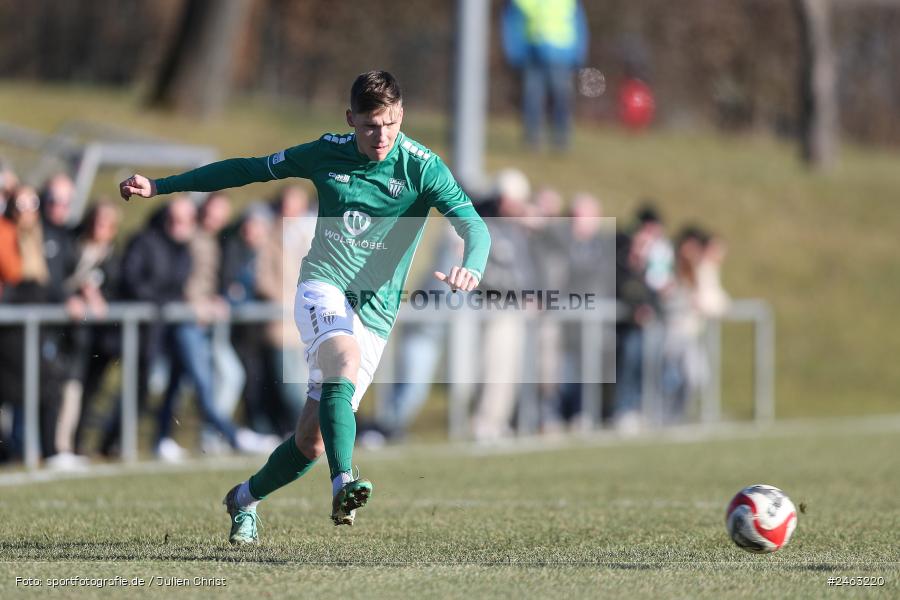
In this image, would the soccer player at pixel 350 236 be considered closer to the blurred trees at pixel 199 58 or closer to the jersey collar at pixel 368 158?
the jersey collar at pixel 368 158

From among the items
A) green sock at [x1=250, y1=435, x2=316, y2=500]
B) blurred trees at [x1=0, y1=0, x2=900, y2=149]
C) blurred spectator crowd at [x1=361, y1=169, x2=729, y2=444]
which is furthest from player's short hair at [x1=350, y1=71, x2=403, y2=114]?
blurred trees at [x1=0, y1=0, x2=900, y2=149]

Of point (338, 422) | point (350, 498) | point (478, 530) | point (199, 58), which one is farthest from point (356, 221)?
point (199, 58)

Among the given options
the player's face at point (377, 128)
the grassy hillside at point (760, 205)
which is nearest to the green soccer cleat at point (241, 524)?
the player's face at point (377, 128)

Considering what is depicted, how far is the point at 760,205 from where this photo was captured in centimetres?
2827

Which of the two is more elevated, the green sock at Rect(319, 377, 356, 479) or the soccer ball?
the green sock at Rect(319, 377, 356, 479)

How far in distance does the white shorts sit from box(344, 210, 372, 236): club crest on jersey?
10.8 inches

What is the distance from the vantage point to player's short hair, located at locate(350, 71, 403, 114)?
7266 millimetres

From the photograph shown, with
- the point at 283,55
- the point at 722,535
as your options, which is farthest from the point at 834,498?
the point at 283,55

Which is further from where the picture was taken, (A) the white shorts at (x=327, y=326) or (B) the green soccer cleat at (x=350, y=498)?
(A) the white shorts at (x=327, y=326)

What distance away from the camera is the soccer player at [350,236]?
24.4 feet

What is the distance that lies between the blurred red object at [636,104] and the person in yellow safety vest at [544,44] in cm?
595

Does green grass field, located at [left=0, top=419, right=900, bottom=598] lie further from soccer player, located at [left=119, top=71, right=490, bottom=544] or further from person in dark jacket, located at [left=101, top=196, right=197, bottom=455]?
person in dark jacket, located at [left=101, top=196, right=197, bottom=455]

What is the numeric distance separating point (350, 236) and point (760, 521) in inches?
86.5

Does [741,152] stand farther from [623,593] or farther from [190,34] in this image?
[623,593]
